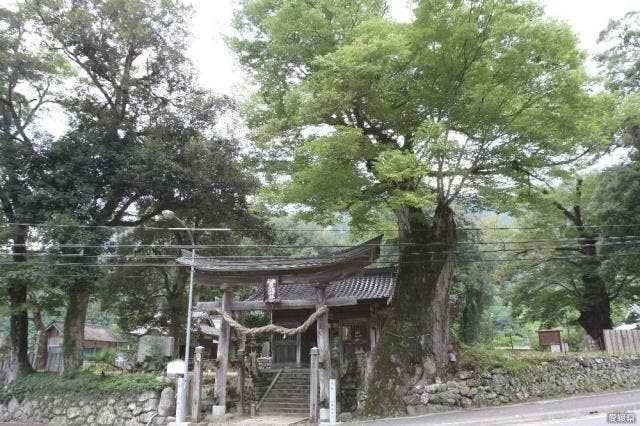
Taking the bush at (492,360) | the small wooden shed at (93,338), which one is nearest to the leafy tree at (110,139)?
the bush at (492,360)

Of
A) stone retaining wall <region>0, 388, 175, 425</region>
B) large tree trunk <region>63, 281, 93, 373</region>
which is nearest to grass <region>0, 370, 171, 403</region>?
stone retaining wall <region>0, 388, 175, 425</region>

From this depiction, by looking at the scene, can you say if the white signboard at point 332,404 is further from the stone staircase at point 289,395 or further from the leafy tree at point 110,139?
the leafy tree at point 110,139

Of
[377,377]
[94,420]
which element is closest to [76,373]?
[94,420]

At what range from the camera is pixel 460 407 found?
46.4 ft

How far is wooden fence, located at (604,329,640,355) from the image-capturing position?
18.0 meters

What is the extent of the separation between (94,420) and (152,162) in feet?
35.6

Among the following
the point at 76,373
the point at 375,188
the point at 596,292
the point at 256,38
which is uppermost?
the point at 256,38

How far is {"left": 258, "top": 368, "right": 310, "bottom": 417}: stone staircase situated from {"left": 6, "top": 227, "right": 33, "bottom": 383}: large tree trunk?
11827 millimetres

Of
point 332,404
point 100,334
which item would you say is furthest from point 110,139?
point 100,334

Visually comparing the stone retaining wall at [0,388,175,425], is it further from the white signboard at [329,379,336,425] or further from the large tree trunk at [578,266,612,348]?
the large tree trunk at [578,266,612,348]

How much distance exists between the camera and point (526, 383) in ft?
50.5

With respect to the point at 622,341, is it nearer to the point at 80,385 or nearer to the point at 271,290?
the point at 271,290

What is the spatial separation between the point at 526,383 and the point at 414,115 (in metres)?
10.1

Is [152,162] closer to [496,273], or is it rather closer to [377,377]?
[377,377]
